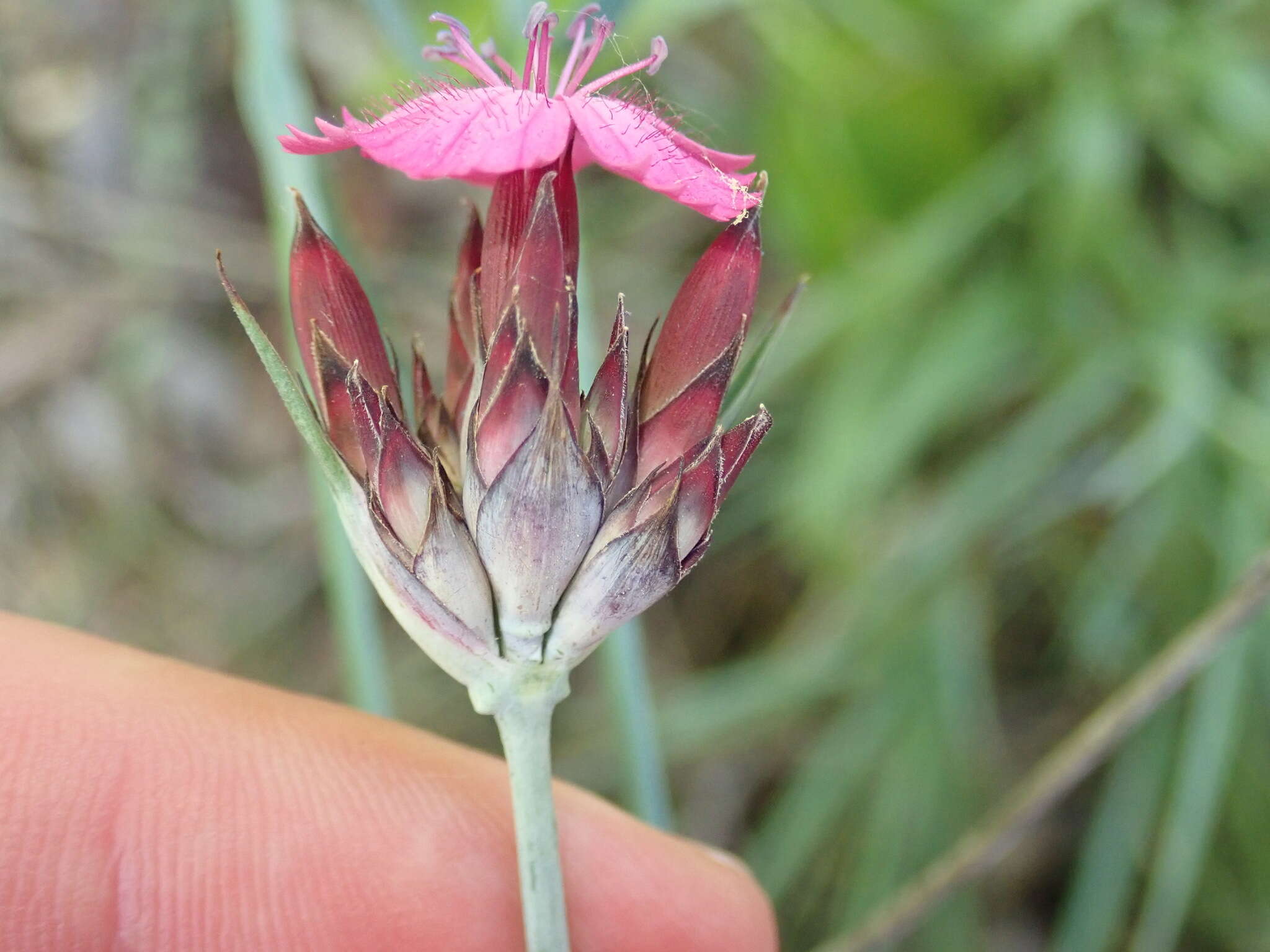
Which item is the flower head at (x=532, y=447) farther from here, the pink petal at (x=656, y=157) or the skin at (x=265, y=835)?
the skin at (x=265, y=835)

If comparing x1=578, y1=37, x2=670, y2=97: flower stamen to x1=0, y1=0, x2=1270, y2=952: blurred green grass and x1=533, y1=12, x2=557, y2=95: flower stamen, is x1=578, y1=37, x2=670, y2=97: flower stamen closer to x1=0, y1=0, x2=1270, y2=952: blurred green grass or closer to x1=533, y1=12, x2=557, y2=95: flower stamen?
x1=533, y1=12, x2=557, y2=95: flower stamen

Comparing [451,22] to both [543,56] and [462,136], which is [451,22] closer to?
[543,56]

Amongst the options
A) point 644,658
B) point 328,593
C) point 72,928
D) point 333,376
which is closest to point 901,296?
point 644,658

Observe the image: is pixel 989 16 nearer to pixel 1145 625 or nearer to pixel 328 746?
pixel 1145 625

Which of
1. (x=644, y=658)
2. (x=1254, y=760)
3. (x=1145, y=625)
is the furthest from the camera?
(x=644, y=658)

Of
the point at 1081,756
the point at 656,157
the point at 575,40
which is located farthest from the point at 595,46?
the point at 1081,756

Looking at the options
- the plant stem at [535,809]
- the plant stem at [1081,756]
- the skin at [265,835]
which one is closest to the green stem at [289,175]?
the skin at [265,835]
